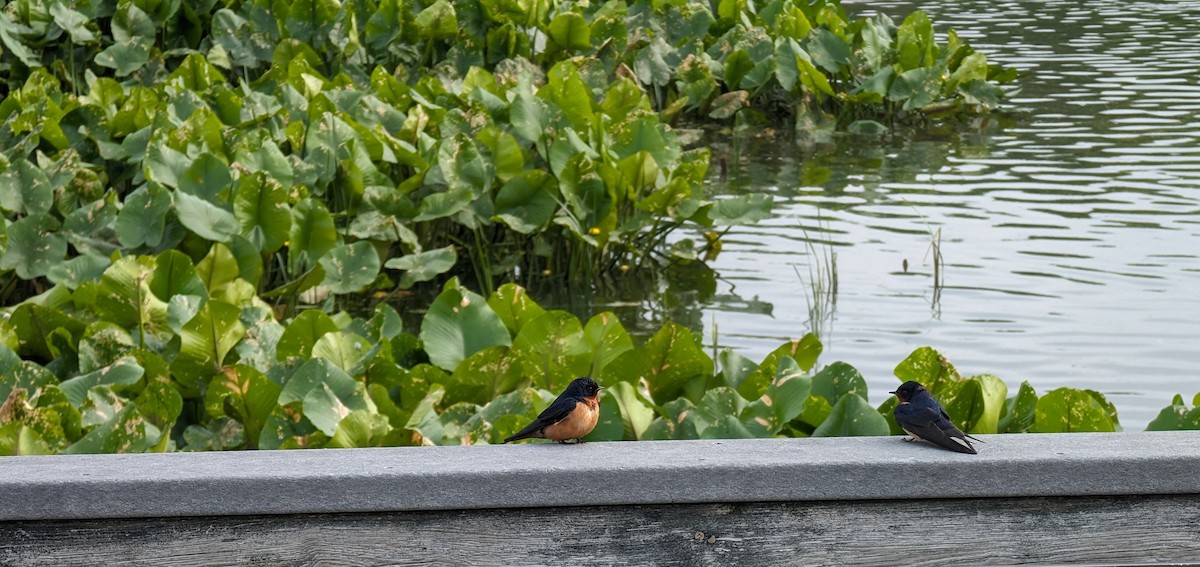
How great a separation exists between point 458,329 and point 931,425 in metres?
1.68

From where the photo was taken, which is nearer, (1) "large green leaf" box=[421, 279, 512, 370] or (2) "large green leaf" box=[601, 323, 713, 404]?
(2) "large green leaf" box=[601, 323, 713, 404]

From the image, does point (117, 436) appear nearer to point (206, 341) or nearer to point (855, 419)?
point (206, 341)

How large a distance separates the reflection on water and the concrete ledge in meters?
2.88

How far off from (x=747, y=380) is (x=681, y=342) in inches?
6.5

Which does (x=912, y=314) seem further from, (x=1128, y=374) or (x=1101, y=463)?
(x=1101, y=463)

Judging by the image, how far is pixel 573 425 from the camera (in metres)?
2.27

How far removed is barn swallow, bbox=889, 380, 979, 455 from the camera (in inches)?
82.6

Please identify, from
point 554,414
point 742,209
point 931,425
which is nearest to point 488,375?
point 554,414

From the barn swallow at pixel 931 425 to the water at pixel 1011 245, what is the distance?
2.74m

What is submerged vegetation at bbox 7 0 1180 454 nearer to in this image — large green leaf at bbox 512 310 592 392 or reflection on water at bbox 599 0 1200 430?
large green leaf at bbox 512 310 592 392

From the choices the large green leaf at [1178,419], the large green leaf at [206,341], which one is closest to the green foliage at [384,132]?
the large green leaf at [206,341]

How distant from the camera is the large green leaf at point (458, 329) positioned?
3555 mm

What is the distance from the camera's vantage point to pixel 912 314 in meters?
5.85

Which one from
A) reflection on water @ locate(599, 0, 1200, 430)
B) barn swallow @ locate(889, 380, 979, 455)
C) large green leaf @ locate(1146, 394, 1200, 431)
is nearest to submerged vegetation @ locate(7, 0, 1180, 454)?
large green leaf @ locate(1146, 394, 1200, 431)
